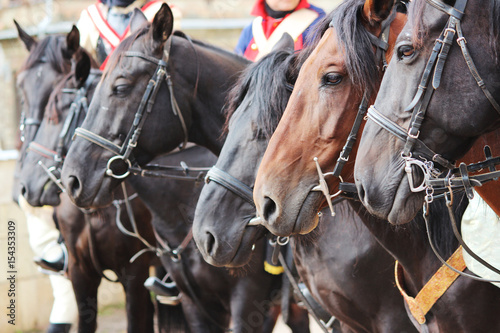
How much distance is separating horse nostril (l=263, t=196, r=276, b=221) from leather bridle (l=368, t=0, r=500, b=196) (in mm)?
682

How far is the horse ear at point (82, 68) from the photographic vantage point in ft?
16.4

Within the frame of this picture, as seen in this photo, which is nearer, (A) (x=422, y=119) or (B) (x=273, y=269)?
(A) (x=422, y=119)

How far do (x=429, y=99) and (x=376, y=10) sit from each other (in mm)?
639

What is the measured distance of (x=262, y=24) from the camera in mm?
4652

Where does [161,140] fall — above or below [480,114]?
below

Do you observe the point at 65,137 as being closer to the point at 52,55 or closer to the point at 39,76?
the point at 39,76

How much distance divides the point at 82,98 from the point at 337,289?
8.41 ft

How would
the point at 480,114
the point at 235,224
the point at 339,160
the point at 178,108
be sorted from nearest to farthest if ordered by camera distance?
the point at 480,114
the point at 339,160
the point at 235,224
the point at 178,108

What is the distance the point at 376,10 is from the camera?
265 cm

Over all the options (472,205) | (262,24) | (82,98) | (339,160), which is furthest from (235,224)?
(82,98)

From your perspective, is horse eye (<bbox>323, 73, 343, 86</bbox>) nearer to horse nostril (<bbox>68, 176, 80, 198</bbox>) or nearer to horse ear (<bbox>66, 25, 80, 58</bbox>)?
horse nostril (<bbox>68, 176, 80, 198</bbox>)

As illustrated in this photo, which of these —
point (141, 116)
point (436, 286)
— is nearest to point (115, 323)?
point (141, 116)

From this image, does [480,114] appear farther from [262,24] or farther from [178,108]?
[262,24]

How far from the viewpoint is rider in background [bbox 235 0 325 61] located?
14.0 feet
